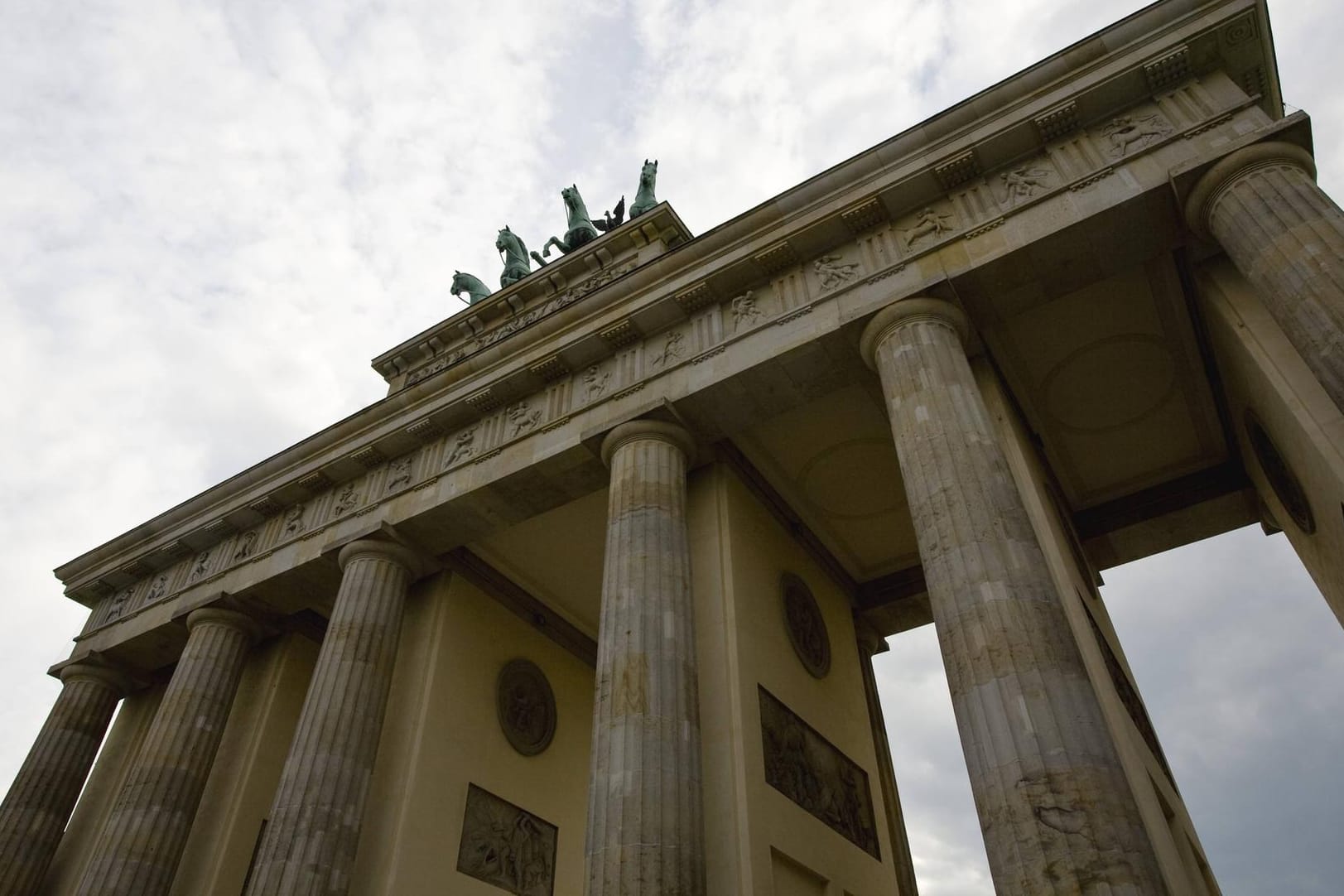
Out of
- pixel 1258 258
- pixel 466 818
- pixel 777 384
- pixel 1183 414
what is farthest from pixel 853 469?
pixel 466 818

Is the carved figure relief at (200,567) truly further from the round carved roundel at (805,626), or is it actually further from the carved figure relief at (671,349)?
the round carved roundel at (805,626)

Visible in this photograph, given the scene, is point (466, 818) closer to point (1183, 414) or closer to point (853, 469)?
point (853, 469)

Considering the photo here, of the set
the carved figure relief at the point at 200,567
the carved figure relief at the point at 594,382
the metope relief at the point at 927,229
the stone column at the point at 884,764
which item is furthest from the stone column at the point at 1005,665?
the carved figure relief at the point at 200,567

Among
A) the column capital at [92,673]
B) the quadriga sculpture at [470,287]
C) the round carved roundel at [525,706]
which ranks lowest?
the round carved roundel at [525,706]

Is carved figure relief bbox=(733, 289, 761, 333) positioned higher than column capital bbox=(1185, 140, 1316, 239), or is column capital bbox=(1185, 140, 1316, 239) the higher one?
carved figure relief bbox=(733, 289, 761, 333)

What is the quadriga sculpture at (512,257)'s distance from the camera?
74.3 feet

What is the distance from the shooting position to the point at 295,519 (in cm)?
1573

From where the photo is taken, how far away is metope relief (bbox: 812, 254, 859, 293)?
1155 centimetres

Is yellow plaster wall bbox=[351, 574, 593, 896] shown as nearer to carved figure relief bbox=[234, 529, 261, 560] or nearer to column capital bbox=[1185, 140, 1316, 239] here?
carved figure relief bbox=[234, 529, 261, 560]

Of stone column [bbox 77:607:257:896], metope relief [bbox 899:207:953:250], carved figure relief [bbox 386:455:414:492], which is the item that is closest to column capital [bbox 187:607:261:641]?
stone column [bbox 77:607:257:896]

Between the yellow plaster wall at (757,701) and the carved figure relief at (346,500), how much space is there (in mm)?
6300

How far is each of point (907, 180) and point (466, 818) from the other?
36.2 feet

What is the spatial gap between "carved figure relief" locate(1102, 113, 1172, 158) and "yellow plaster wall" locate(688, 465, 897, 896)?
6.44 m

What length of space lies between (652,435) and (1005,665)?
19.4 ft
